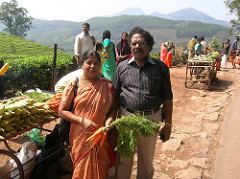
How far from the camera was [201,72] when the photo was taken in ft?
38.7

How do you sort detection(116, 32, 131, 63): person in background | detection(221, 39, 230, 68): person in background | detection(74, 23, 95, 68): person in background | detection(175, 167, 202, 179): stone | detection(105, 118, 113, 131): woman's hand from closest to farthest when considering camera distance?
detection(105, 118, 113, 131): woman's hand < detection(175, 167, 202, 179): stone < detection(116, 32, 131, 63): person in background < detection(74, 23, 95, 68): person in background < detection(221, 39, 230, 68): person in background

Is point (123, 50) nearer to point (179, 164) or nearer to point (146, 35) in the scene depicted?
point (179, 164)

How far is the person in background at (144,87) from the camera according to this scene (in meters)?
3.27

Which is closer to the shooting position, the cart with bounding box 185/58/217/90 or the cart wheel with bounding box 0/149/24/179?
the cart wheel with bounding box 0/149/24/179

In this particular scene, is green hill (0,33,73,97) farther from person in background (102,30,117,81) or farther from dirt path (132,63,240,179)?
dirt path (132,63,240,179)

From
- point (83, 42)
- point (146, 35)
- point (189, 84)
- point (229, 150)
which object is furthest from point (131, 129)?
point (189, 84)

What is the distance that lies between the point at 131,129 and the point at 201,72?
29.9 ft

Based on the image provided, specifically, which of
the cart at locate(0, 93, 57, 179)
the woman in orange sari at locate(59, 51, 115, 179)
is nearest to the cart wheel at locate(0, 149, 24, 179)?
the cart at locate(0, 93, 57, 179)

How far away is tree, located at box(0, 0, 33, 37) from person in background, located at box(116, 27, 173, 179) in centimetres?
9253

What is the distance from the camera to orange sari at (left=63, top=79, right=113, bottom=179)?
10.8 feet

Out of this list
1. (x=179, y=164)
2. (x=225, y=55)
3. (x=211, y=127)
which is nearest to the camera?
(x=179, y=164)

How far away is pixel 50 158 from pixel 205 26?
612ft

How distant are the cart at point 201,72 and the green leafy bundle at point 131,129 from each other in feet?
27.8

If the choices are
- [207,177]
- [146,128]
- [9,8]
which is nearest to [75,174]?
[146,128]
